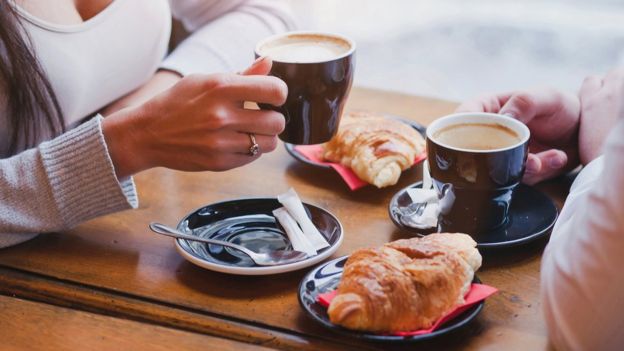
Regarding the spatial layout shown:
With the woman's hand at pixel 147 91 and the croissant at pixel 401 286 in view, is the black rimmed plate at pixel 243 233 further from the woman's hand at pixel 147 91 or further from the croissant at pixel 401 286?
the woman's hand at pixel 147 91

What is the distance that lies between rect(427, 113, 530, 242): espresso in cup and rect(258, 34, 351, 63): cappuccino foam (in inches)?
6.4

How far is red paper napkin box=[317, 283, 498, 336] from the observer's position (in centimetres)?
72

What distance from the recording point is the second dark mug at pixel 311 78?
90 cm

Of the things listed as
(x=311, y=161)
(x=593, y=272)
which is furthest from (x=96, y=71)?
(x=593, y=272)

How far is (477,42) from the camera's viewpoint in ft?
11.7

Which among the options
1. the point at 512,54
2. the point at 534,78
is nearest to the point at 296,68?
the point at 534,78

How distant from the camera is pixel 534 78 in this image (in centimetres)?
318

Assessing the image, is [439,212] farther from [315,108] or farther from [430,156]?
[315,108]

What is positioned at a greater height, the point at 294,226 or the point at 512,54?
the point at 294,226

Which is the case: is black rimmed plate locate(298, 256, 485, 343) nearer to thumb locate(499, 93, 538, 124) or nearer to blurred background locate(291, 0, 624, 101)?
thumb locate(499, 93, 538, 124)

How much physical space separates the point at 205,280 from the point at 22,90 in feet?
1.41

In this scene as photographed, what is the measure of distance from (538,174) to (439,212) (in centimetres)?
18

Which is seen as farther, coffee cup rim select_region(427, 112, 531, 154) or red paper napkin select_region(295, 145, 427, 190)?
red paper napkin select_region(295, 145, 427, 190)

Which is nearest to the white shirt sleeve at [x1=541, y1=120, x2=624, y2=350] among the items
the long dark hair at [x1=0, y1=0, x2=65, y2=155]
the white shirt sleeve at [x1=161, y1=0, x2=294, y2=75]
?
the long dark hair at [x1=0, y1=0, x2=65, y2=155]
